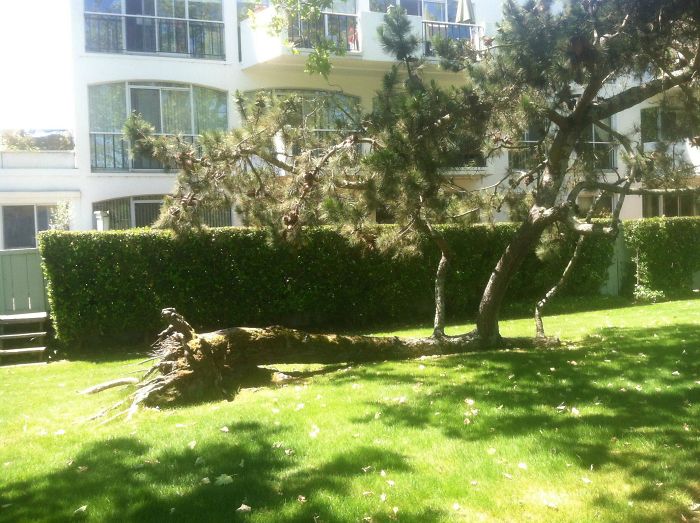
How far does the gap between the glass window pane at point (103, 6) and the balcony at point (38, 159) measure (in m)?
3.78

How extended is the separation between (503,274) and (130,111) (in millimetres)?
12744

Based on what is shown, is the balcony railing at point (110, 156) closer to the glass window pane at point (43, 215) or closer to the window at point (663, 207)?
the glass window pane at point (43, 215)

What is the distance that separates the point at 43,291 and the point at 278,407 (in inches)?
313

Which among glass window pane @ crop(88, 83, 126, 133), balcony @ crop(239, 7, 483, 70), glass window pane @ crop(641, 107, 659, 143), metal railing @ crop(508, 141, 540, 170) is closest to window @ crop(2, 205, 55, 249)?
glass window pane @ crop(88, 83, 126, 133)

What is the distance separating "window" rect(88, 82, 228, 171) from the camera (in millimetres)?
19984

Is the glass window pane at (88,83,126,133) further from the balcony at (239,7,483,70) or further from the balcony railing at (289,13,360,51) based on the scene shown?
the balcony railing at (289,13,360,51)

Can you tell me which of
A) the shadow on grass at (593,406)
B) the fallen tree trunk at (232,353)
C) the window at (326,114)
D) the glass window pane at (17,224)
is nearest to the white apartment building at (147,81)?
the glass window pane at (17,224)

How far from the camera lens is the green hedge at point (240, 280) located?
512 inches

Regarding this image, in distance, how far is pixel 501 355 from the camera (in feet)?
34.3

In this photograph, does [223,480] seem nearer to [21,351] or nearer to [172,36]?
[21,351]

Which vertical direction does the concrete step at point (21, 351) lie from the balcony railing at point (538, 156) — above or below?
below

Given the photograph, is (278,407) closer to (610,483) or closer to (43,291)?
(610,483)

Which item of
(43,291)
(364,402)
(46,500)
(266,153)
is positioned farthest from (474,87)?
(43,291)

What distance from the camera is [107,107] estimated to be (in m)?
20.1
